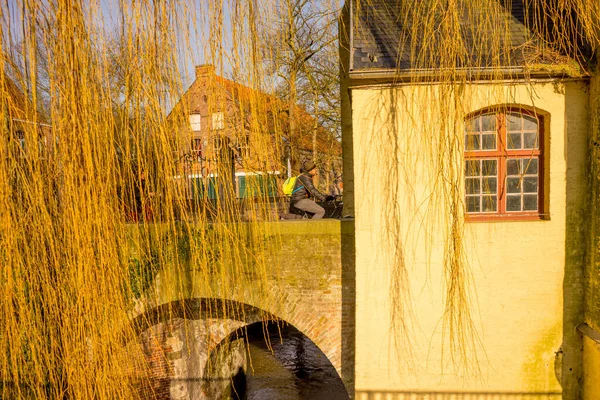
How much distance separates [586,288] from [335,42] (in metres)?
3.96

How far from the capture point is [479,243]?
4457mm

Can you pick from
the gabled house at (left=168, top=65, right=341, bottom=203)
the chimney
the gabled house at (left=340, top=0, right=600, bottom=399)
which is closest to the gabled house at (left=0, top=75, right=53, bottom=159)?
the gabled house at (left=168, top=65, right=341, bottom=203)

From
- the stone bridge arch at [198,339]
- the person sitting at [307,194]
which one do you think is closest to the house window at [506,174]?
the person sitting at [307,194]

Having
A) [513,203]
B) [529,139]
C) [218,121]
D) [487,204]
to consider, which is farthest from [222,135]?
[529,139]

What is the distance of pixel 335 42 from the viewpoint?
10.1ft

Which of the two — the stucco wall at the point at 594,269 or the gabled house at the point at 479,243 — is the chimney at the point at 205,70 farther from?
the stucco wall at the point at 594,269

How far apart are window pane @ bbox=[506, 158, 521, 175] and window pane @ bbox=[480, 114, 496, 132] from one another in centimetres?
43

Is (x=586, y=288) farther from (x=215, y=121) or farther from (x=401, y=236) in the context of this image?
(x=215, y=121)

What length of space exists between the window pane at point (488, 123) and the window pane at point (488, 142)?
0.24 feet

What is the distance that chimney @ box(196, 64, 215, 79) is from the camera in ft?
6.50

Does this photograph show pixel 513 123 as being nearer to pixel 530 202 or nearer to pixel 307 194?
pixel 530 202

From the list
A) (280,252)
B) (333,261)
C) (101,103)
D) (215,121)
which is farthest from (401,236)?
(101,103)

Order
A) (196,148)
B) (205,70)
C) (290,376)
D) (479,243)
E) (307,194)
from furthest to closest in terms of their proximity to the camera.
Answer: (290,376) → (307,194) → (479,243) → (196,148) → (205,70)

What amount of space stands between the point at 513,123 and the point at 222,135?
388 centimetres
